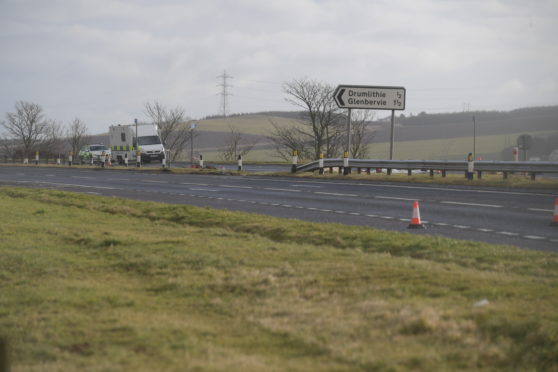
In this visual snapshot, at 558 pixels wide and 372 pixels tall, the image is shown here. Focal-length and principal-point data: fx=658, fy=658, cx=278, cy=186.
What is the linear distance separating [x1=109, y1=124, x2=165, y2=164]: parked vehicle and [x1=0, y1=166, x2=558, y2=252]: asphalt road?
2441 cm

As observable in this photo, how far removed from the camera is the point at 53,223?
13.1 meters

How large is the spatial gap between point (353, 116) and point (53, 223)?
4939 centimetres

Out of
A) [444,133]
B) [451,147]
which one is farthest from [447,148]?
[444,133]

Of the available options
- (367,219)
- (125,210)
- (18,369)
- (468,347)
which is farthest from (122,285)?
(125,210)

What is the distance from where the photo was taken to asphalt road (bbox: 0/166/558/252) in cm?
1205

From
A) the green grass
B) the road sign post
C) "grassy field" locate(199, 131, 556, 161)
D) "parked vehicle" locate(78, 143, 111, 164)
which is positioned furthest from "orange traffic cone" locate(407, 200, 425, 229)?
"parked vehicle" locate(78, 143, 111, 164)

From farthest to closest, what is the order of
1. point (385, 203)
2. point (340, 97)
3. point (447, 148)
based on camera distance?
point (447, 148)
point (340, 97)
point (385, 203)

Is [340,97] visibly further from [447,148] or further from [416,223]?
[447,148]

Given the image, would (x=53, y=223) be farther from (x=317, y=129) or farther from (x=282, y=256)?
(x=317, y=129)

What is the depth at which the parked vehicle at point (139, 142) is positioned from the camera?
2021 inches

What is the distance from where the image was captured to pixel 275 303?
20.6 ft

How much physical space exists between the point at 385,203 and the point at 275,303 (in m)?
11.3

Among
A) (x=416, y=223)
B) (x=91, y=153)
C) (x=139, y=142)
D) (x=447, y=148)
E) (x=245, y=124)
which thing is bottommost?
(x=416, y=223)

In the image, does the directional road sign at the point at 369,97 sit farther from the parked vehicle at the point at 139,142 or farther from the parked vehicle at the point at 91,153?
the parked vehicle at the point at 91,153
